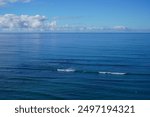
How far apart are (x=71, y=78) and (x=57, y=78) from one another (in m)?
3.37

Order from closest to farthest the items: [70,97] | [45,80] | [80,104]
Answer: [80,104], [70,97], [45,80]

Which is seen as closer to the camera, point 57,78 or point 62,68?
point 57,78

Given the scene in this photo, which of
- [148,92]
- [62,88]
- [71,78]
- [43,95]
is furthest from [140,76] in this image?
[43,95]

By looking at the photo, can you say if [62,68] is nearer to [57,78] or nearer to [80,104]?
[57,78]

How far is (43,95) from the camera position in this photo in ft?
173

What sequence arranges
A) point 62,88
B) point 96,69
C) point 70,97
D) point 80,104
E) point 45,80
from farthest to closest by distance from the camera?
point 96,69 → point 45,80 → point 62,88 → point 70,97 → point 80,104

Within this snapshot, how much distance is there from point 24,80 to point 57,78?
7847mm

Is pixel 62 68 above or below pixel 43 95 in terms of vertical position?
above

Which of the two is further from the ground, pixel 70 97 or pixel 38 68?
pixel 38 68

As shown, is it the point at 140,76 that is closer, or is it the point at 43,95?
the point at 43,95

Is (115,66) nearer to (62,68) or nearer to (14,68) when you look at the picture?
(62,68)

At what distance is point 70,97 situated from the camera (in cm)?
5106

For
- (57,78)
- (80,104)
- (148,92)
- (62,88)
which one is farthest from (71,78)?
(80,104)

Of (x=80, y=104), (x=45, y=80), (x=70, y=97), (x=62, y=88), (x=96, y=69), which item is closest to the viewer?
(x=80, y=104)
